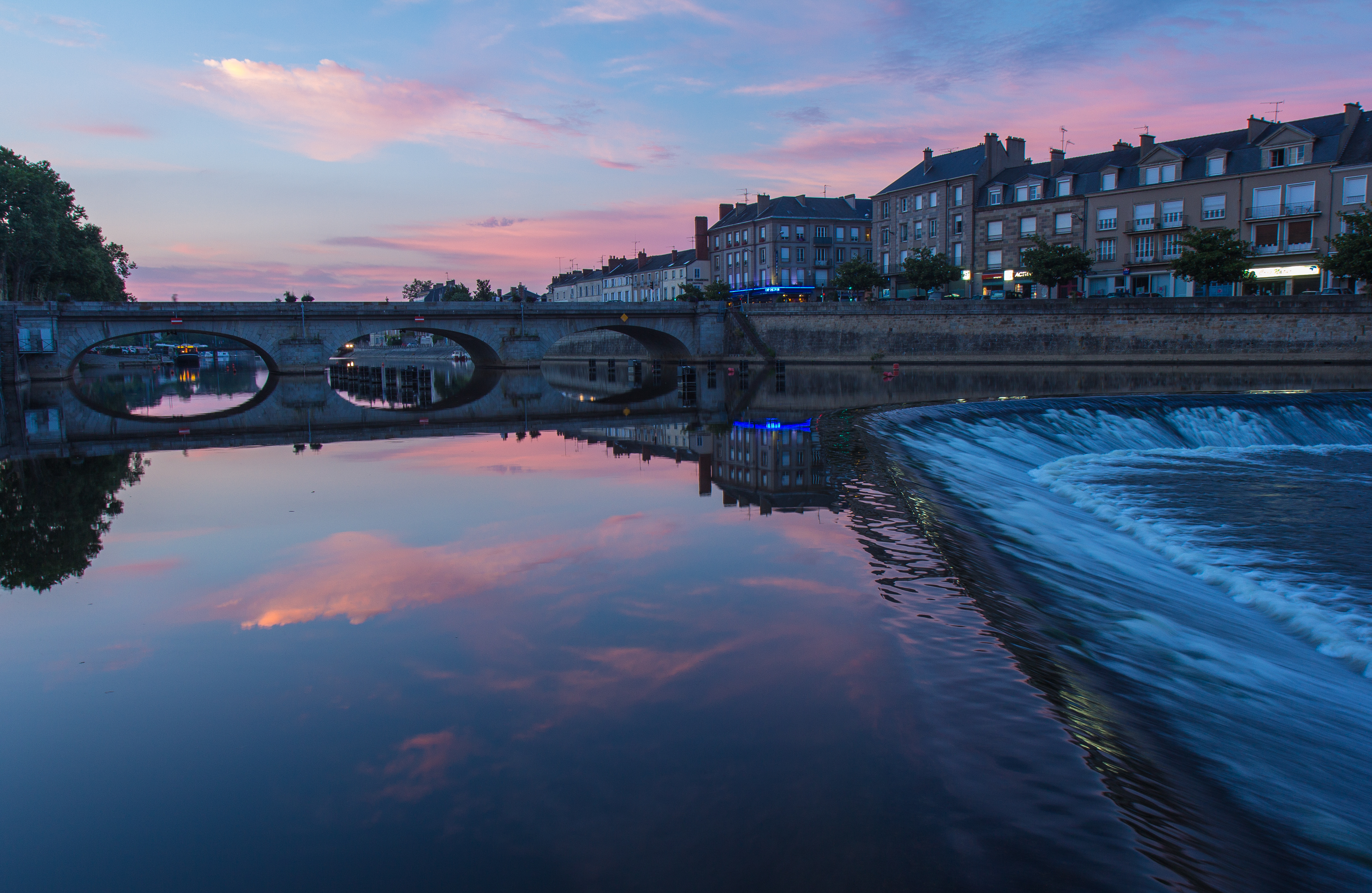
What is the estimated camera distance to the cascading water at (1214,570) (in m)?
4.96

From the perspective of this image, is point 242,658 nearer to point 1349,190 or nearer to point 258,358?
point 1349,190

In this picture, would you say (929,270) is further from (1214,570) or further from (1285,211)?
(1214,570)

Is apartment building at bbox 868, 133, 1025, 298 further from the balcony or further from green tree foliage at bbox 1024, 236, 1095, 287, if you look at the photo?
the balcony

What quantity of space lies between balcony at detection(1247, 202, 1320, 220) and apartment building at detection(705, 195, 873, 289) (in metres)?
34.3

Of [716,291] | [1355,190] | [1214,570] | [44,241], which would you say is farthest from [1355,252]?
[44,241]

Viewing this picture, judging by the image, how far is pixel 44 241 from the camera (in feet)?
166

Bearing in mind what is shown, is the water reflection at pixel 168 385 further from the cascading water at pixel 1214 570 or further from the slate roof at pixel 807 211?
the slate roof at pixel 807 211

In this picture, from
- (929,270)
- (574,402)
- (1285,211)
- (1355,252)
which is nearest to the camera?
(574,402)

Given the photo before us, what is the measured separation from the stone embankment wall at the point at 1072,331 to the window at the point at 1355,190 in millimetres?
10133

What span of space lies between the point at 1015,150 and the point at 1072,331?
23.2 metres

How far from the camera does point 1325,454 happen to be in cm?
1986

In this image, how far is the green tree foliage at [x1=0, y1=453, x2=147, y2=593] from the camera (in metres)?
9.05

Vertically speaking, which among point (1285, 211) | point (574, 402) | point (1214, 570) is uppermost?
point (1285, 211)

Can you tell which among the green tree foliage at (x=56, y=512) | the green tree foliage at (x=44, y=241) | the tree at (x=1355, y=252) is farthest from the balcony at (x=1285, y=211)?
the green tree foliage at (x=44, y=241)
